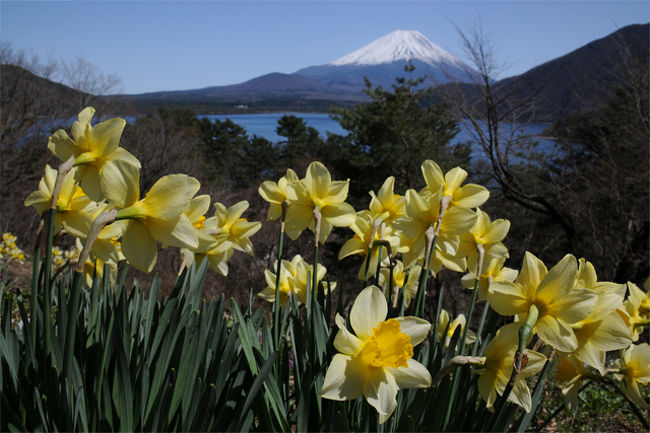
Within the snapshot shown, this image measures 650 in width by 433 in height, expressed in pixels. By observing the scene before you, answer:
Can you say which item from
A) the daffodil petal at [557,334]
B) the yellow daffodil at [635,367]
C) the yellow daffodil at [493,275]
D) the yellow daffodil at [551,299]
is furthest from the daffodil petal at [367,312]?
the yellow daffodil at [635,367]

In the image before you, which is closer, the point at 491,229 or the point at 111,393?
the point at 111,393

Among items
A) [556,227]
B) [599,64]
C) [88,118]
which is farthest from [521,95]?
[88,118]

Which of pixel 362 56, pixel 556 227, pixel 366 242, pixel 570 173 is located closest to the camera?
pixel 366 242

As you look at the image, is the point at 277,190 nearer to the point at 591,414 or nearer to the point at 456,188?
the point at 456,188

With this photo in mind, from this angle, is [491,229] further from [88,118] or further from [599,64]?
[599,64]

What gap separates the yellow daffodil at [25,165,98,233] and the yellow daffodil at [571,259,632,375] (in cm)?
139

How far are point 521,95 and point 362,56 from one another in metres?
186

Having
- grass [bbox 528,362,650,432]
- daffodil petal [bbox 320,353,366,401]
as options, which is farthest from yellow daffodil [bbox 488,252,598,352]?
grass [bbox 528,362,650,432]

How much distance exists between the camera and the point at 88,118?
3.46ft

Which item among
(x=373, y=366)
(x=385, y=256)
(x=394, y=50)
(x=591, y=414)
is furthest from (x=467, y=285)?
(x=394, y=50)

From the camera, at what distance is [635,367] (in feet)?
5.00

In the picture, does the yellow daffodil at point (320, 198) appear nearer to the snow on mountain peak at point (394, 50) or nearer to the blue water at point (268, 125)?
the blue water at point (268, 125)

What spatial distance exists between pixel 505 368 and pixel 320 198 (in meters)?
0.81

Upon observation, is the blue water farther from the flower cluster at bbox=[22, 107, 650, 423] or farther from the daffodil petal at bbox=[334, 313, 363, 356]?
the daffodil petal at bbox=[334, 313, 363, 356]
